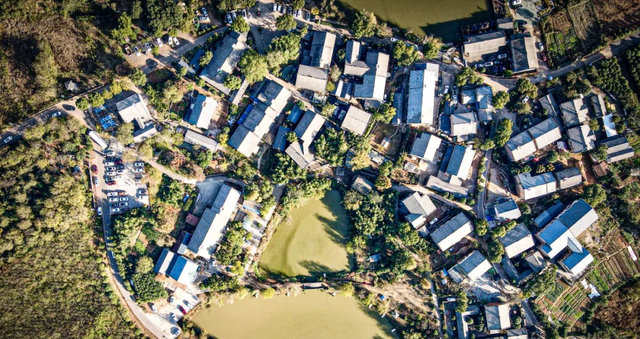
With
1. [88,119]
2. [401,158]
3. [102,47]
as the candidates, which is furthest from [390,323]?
[102,47]

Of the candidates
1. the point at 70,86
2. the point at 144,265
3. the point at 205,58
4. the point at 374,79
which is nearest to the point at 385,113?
the point at 374,79

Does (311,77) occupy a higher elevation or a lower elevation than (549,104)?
lower

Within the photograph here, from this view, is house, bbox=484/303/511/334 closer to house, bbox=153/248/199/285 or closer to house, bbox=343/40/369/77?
house, bbox=343/40/369/77

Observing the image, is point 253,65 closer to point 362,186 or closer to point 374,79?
point 374,79

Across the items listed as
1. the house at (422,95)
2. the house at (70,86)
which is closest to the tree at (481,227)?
the house at (422,95)

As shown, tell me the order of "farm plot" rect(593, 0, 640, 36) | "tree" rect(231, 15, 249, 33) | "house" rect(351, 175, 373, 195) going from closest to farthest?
"tree" rect(231, 15, 249, 33) → "farm plot" rect(593, 0, 640, 36) → "house" rect(351, 175, 373, 195)

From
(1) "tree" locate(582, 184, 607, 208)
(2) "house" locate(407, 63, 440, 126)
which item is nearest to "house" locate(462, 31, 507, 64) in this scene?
(2) "house" locate(407, 63, 440, 126)

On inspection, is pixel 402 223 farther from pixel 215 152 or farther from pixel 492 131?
pixel 215 152
